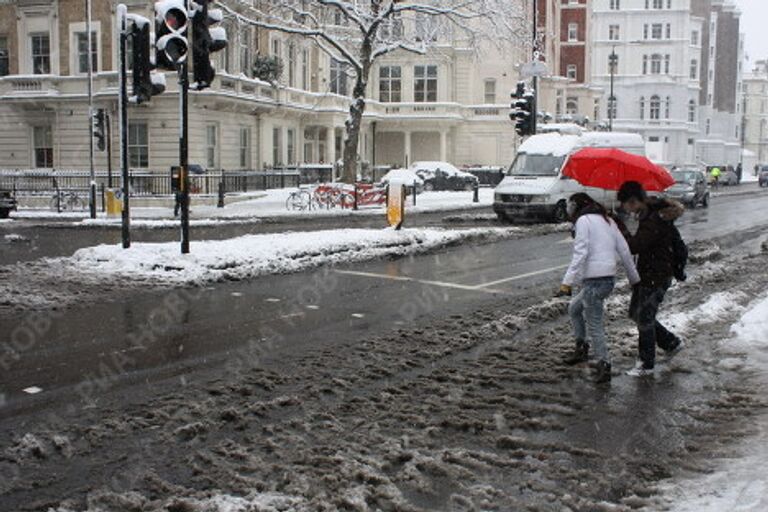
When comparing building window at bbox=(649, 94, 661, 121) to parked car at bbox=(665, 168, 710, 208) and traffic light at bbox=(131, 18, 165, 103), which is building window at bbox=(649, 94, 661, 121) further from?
traffic light at bbox=(131, 18, 165, 103)

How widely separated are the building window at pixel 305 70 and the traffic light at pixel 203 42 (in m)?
32.8

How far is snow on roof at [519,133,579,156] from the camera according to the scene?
25.0 meters

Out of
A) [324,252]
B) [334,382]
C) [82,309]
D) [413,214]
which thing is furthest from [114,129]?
[334,382]

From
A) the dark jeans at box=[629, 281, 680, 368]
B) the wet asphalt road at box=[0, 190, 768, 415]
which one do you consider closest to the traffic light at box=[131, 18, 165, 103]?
the wet asphalt road at box=[0, 190, 768, 415]

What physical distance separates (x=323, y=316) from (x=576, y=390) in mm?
3987

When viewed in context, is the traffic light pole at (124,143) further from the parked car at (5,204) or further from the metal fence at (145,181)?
the metal fence at (145,181)

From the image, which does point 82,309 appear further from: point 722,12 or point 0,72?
point 722,12

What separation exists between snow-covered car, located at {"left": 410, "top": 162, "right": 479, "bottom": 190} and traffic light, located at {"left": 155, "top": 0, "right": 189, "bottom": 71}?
2999 cm

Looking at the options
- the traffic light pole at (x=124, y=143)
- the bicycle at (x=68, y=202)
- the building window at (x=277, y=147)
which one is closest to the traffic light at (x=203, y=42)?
the traffic light pole at (x=124, y=143)

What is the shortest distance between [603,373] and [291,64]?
131ft

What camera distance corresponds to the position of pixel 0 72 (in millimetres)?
40406

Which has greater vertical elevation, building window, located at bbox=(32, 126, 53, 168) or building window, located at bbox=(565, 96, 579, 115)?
building window, located at bbox=(565, 96, 579, 115)

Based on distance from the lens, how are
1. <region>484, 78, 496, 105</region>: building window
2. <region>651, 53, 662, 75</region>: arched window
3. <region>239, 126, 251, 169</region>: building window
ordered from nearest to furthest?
1. <region>239, 126, 251, 169</region>: building window
2. <region>484, 78, 496, 105</region>: building window
3. <region>651, 53, 662, 75</region>: arched window

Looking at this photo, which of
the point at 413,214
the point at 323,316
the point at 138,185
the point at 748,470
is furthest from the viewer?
the point at 138,185
